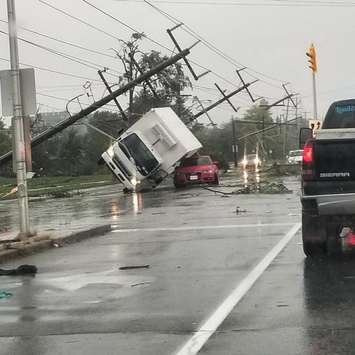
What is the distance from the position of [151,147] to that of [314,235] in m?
22.2

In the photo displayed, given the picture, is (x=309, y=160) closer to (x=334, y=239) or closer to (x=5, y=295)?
(x=334, y=239)

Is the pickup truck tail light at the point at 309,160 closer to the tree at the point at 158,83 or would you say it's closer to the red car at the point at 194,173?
the red car at the point at 194,173

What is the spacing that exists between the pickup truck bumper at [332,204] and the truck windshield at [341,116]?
2.21 metres

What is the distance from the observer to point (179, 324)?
6.32 m

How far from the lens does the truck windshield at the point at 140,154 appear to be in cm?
3136

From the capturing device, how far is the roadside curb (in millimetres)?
11425

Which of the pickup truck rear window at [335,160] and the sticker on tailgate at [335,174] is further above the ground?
the pickup truck rear window at [335,160]

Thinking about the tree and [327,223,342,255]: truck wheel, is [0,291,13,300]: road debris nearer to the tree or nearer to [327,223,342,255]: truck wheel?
[327,223,342,255]: truck wheel

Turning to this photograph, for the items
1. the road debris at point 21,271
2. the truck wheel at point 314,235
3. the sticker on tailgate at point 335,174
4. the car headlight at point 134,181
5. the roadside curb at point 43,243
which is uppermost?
the sticker on tailgate at point 335,174

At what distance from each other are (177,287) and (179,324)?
70.8 inches

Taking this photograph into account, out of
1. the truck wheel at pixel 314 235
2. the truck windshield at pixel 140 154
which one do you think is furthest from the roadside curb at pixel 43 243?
the truck windshield at pixel 140 154

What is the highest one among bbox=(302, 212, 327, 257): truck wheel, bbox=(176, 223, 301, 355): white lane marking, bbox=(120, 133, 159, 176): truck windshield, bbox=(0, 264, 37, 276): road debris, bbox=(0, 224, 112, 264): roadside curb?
bbox=(120, 133, 159, 176): truck windshield

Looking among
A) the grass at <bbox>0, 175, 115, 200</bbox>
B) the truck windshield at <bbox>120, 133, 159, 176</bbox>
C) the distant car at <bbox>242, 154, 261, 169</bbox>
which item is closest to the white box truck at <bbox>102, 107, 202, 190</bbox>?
the truck windshield at <bbox>120, 133, 159, 176</bbox>

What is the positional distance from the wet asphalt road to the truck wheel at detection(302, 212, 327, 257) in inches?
9.8
